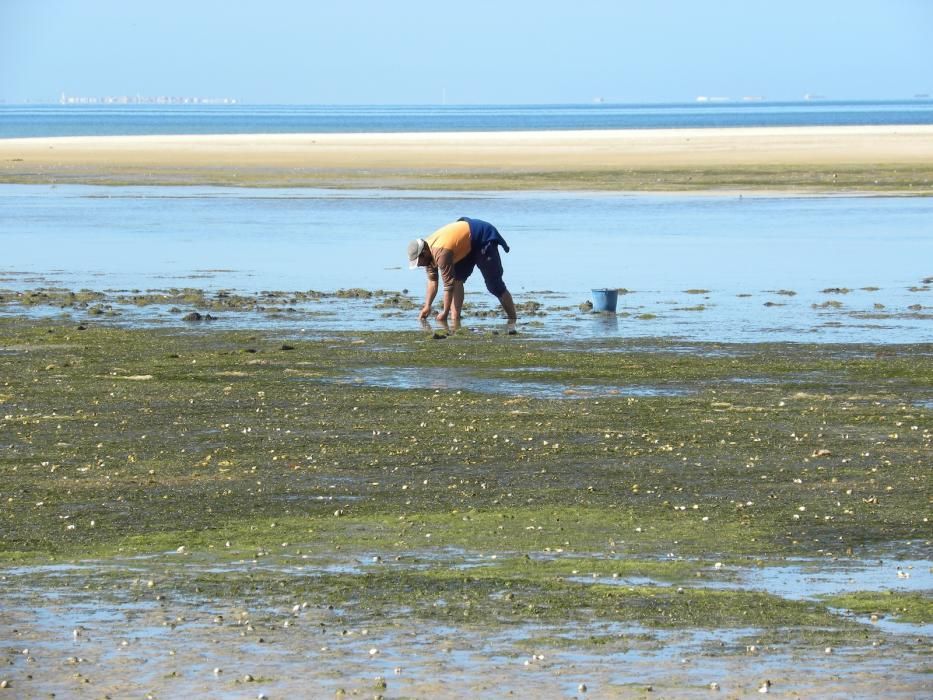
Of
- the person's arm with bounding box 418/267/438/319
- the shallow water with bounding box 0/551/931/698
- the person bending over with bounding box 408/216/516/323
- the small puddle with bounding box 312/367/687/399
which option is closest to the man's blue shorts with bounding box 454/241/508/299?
the person bending over with bounding box 408/216/516/323

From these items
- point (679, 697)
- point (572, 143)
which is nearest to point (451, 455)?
point (679, 697)

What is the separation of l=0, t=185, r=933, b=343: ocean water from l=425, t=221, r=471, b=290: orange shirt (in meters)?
0.74

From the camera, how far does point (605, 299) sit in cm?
2155

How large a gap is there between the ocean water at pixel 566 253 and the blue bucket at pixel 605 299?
→ 0.35 metres

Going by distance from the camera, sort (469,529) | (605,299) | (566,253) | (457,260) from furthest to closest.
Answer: (566,253) < (605,299) < (457,260) < (469,529)

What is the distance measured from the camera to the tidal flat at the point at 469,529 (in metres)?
7.52

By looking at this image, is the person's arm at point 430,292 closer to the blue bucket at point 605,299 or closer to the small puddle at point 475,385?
the blue bucket at point 605,299

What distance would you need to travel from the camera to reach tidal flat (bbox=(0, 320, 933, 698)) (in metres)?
7.52

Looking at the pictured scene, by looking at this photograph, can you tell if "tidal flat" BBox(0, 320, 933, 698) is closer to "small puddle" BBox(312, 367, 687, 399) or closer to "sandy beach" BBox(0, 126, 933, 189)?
"small puddle" BBox(312, 367, 687, 399)

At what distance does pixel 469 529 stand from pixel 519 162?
59218 mm

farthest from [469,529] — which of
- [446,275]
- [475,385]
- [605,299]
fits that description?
[605,299]

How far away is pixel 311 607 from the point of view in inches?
Answer: 332

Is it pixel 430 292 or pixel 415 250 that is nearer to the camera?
pixel 415 250

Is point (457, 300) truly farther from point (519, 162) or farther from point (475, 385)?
point (519, 162)
